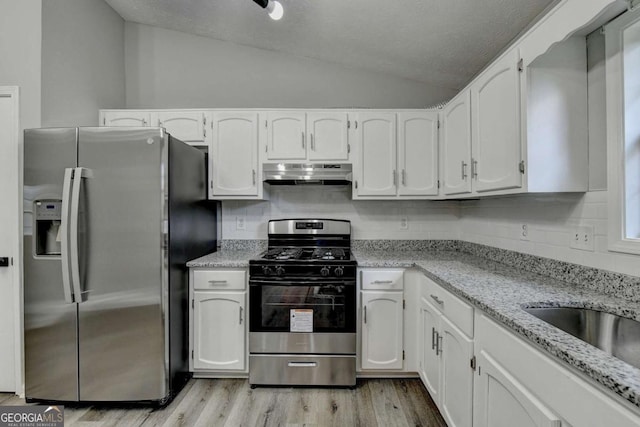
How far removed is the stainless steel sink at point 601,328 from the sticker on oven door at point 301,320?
1.39 meters

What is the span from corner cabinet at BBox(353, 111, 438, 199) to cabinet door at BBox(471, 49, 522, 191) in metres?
0.59

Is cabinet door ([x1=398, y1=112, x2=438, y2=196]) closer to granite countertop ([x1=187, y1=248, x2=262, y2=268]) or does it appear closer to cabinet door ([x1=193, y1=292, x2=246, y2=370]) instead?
granite countertop ([x1=187, y1=248, x2=262, y2=268])

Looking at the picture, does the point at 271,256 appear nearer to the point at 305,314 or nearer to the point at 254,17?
the point at 305,314

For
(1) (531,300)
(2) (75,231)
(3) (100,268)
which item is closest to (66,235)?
(2) (75,231)

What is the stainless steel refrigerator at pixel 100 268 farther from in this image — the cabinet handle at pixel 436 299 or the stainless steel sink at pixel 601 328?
the stainless steel sink at pixel 601 328

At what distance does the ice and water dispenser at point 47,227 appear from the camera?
77.9 inches

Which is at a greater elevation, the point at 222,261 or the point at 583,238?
the point at 583,238

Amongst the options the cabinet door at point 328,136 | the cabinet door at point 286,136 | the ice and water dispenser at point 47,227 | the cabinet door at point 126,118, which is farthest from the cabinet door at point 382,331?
the cabinet door at point 126,118

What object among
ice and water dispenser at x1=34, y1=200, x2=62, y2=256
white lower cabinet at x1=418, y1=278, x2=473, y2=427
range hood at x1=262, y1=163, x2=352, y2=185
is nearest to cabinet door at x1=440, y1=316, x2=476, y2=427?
white lower cabinet at x1=418, y1=278, x2=473, y2=427

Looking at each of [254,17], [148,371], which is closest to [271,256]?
[148,371]

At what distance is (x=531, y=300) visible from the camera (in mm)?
1326

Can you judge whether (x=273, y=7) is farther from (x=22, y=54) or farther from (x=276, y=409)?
(x=276, y=409)

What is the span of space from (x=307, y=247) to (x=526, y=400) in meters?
2.03

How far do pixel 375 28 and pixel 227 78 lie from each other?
1.50 metres
